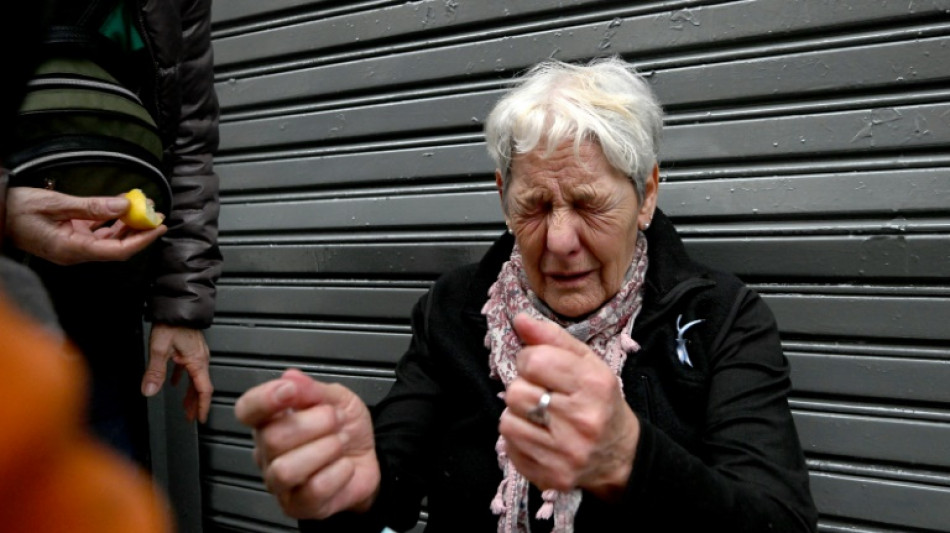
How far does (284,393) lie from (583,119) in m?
1.11

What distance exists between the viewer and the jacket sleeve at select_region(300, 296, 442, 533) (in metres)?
1.87

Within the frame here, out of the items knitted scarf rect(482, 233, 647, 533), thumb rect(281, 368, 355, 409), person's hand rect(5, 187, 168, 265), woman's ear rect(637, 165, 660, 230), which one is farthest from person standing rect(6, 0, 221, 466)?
woman's ear rect(637, 165, 660, 230)

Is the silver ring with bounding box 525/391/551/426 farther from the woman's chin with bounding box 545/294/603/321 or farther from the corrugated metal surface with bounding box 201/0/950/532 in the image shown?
the corrugated metal surface with bounding box 201/0/950/532

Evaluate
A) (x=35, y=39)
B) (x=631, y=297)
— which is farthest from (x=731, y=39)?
(x=35, y=39)

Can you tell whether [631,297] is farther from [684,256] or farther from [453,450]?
[453,450]

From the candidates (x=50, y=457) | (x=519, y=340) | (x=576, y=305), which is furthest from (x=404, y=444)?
(x=50, y=457)

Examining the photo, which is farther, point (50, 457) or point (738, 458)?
point (738, 458)

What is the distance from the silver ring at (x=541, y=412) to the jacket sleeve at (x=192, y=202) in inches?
55.3

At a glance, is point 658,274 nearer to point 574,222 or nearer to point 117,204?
point 574,222

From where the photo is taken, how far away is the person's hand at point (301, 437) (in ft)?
4.47

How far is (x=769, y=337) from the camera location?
2064 mm

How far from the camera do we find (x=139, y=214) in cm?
203

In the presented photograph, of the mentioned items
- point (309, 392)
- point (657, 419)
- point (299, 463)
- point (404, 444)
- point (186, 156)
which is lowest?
point (404, 444)

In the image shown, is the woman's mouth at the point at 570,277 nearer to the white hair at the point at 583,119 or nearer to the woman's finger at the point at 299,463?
the white hair at the point at 583,119
